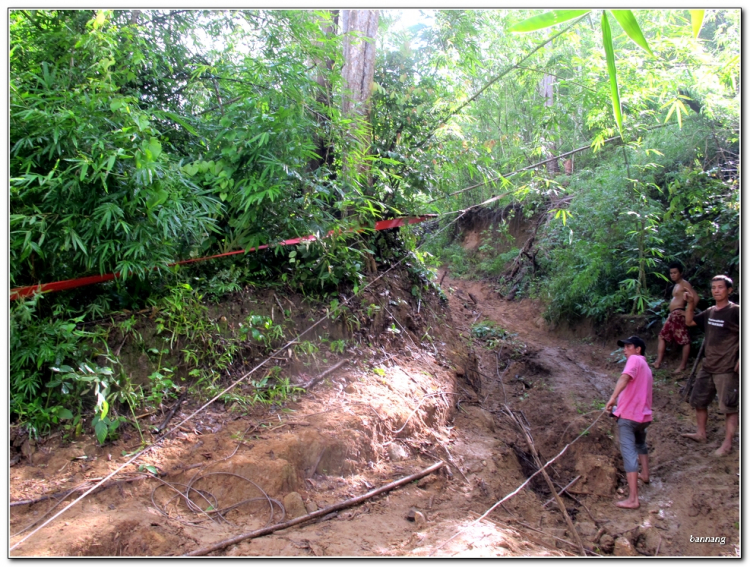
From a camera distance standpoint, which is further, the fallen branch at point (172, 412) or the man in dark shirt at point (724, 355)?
the man in dark shirt at point (724, 355)

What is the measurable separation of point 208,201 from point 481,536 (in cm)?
298

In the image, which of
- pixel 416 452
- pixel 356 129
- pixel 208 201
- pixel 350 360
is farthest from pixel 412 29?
pixel 416 452

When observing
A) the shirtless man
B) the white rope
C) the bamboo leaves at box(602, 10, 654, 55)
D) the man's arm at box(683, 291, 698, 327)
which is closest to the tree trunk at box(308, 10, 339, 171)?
the white rope

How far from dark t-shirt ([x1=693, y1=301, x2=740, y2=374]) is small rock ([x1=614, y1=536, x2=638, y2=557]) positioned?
1.90m

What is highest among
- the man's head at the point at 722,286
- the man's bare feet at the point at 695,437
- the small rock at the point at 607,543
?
the man's head at the point at 722,286

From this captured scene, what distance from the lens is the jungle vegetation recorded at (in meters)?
2.95

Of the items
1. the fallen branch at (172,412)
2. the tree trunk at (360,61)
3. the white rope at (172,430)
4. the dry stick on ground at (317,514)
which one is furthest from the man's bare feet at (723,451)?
the fallen branch at (172,412)

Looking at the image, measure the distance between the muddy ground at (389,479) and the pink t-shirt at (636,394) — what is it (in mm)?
659

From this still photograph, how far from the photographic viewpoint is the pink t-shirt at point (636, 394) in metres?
3.72

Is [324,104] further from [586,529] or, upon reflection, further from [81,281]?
[586,529]

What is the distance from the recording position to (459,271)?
12.6 metres

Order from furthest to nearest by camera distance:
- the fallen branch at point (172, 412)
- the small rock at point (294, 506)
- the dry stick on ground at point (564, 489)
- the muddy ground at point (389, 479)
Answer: the dry stick on ground at point (564, 489) < the fallen branch at point (172, 412) < the small rock at point (294, 506) < the muddy ground at point (389, 479)

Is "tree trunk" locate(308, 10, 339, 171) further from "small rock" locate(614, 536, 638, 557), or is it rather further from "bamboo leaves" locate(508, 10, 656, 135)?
"small rock" locate(614, 536, 638, 557)

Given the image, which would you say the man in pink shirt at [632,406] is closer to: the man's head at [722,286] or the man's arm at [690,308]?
the man's head at [722,286]
